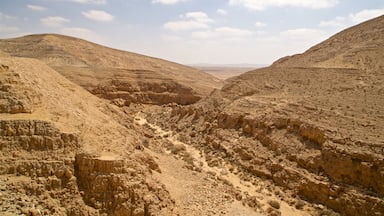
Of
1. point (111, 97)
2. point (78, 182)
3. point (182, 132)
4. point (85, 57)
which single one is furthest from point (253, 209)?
point (85, 57)

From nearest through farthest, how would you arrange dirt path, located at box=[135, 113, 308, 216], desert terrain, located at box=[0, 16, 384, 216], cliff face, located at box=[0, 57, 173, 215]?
1. cliff face, located at box=[0, 57, 173, 215]
2. desert terrain, located at box=[0, 16, 384, 216]
3. dirt path, located at box=[135, 113, 308, 216]

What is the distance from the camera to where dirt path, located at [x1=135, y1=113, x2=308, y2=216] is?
11.6 meters

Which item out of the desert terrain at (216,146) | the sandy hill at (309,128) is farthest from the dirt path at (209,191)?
the sandy hill at (309,128)

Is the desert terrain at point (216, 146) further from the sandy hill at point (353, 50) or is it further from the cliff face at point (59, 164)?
the sandy hill at point (353, 50)

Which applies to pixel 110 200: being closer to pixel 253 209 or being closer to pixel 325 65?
pixel 253 209

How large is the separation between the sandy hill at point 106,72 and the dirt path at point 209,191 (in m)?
19.9

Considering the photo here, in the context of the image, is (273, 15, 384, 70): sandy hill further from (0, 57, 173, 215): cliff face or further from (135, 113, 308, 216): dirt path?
(0, 57, 173, 215): cliff face

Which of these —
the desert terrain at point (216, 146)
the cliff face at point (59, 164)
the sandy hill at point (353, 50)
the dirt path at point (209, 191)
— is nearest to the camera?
the cliff face at point (59, 164)

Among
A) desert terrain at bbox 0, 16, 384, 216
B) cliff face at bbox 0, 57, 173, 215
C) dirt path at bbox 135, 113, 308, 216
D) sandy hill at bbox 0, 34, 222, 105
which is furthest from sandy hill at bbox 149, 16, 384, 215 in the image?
sandy hill at bbox 0, 34, 222, 105

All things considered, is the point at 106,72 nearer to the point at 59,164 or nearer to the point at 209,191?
the point at 209,191

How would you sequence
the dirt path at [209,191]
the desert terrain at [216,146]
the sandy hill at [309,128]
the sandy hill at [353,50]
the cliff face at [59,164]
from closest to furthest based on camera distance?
1. the cliff face at [59,164]
2. the desert terrain at [216,146]
3. the dirt path at [209,191]
4. the sandy hill at [309,128]
5. the sandy hill at [353,50]

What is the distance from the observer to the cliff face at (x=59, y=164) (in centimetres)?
898

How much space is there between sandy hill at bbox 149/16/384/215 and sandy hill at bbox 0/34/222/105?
28.5ft

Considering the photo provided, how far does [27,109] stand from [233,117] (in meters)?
14.3
